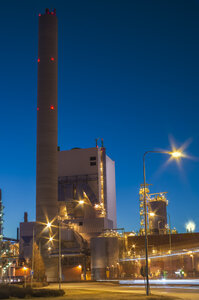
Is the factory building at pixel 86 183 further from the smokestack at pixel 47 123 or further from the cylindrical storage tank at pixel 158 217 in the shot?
the smokestack at pixel 47 123

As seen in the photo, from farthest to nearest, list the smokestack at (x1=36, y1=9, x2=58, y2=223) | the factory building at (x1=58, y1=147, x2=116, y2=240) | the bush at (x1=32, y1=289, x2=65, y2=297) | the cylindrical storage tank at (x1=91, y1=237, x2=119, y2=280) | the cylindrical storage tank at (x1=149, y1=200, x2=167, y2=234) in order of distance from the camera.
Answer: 1. the cylindrical storage tank at (x1=149, y1=200, x2=167, y2=234)
2. the factory building at (x1=58, y1=147, x2=116, y2=240)
3. the smokestack at (x1=36, y1=9, x2=58, y2=223)
4. the cylindrical storage tank at (x1=91, y1=237, x2=119, y2=280)
5. the bush at (x1=32, y1=289, x2=65, y2=297)

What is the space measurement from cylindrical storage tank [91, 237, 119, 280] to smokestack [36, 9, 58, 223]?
1127 centimetres

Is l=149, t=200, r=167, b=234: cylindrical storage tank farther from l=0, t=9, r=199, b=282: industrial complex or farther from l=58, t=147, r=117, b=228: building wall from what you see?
l=58, t=147, r=117, b=228: building wall

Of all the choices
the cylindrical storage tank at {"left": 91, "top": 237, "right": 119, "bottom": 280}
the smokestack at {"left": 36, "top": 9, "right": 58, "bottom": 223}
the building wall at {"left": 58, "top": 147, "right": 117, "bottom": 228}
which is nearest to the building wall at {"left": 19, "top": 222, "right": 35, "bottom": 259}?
the building wall at {"left": 58, "top": 147, "right": 117, "bottom": 228}

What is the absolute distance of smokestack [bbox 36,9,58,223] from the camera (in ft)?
273

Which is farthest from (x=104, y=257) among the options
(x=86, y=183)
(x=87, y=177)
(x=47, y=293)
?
(x=47, y=293)

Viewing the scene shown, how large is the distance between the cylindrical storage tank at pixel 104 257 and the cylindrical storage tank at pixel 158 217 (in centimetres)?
2490

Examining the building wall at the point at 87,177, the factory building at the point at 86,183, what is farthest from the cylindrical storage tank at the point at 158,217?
the building wall at the point at 87,177

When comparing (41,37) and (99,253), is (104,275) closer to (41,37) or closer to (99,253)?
(99,253)

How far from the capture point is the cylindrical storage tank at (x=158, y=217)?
104938mm

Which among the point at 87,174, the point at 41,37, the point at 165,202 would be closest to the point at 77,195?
the point at 87,174

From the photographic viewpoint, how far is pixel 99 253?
266ft

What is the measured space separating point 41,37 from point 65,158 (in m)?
38.1

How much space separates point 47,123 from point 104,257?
3063 cm
